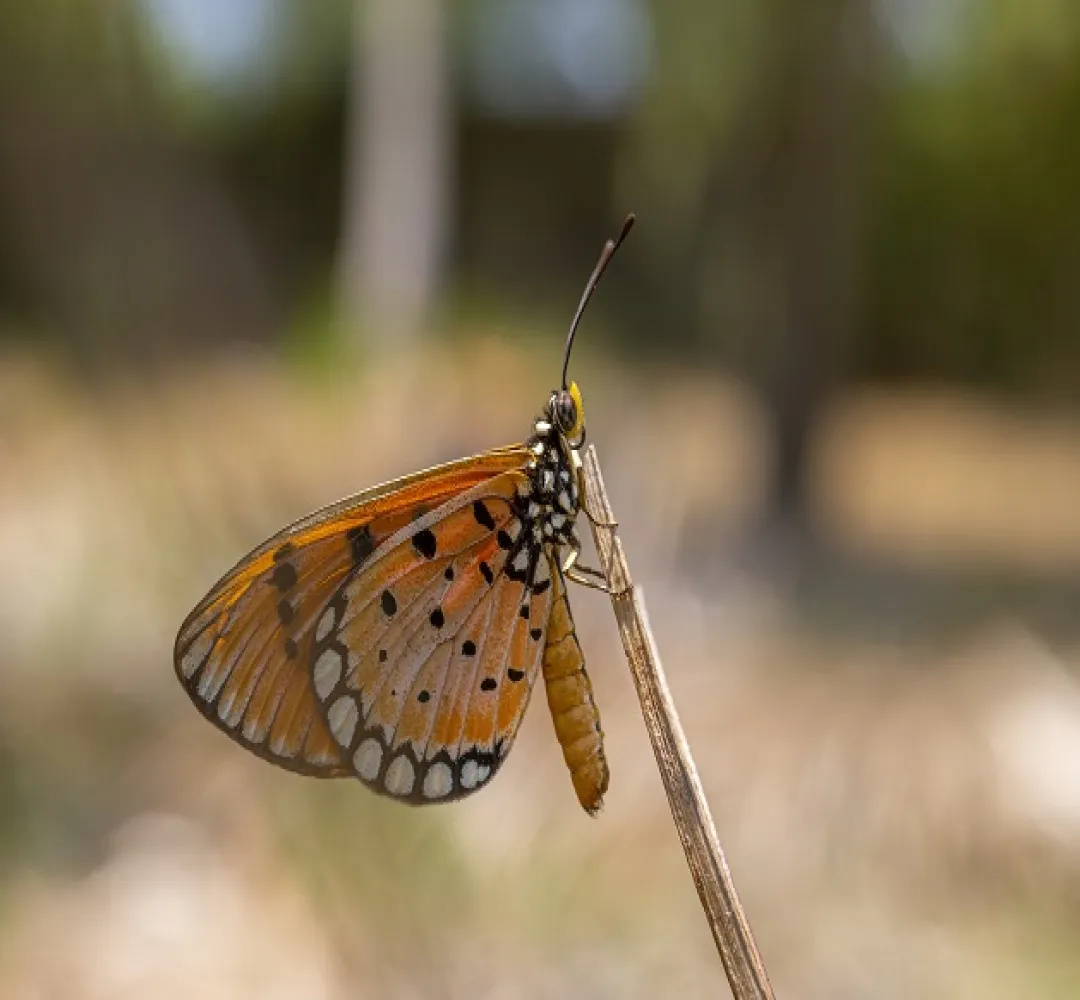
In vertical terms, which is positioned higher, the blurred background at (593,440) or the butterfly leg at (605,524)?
the butterfly leg at (605,524)

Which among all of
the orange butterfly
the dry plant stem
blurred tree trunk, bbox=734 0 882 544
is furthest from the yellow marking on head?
blurred tree trunk, bbox=734 0 882 544

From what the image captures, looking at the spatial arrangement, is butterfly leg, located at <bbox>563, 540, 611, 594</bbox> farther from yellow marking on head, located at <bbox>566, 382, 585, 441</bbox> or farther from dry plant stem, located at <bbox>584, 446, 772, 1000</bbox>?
dry plant stem, located at <bbox>584, 446, 772, 1000</bbox>

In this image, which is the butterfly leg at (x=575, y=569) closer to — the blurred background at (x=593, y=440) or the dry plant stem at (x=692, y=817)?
the dry plant stem at (x=692, y=817)

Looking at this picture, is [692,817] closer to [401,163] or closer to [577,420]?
[577,420]

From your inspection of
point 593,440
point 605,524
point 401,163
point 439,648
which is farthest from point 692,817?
point 401,163

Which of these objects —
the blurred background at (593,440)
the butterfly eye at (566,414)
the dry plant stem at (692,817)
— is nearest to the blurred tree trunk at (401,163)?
the blurred background at (593,440)

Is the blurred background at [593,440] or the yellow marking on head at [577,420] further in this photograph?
the blurred background at [593,440]
